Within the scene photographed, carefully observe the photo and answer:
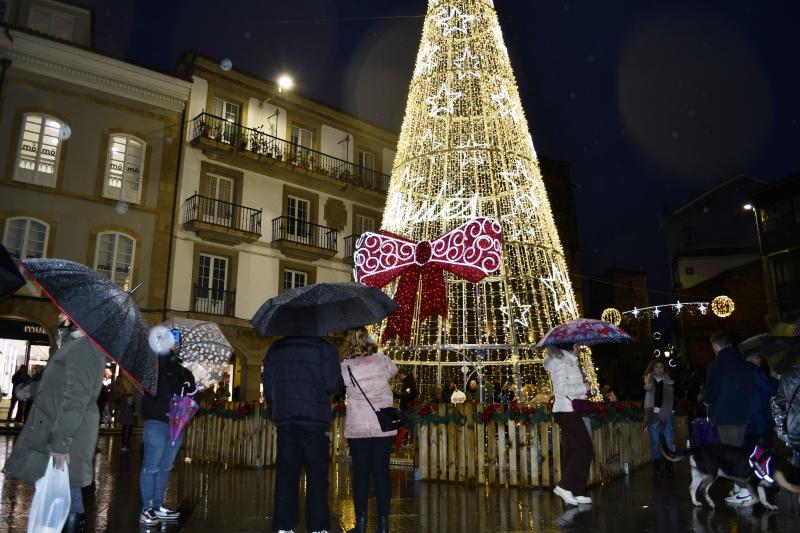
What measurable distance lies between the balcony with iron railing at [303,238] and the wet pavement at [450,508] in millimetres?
13327

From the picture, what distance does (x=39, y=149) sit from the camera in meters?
17.2

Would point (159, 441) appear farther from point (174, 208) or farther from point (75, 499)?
point (174, 208)

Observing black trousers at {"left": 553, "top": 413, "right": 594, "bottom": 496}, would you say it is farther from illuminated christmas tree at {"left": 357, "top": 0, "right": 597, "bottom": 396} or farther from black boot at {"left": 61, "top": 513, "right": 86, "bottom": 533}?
black boot at {"left": 61, "top": 513, "right": 86, "bottom": 533}

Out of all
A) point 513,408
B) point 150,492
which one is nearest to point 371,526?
point 150,492

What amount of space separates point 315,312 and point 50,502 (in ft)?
7.17

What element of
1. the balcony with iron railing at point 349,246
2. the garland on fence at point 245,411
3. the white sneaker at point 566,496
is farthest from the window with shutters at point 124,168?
the white sneaker at point 566,496

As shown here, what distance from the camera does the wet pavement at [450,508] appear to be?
5.30 m

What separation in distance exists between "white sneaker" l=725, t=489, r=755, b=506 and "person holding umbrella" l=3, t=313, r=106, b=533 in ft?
19.2

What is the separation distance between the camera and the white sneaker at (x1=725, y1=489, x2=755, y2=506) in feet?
19.8

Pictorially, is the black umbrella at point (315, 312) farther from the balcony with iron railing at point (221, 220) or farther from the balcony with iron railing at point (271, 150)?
the balcony with iron railing at point (271, 150)

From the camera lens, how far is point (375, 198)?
24375 millimetres

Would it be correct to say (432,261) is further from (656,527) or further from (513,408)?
(656,527)

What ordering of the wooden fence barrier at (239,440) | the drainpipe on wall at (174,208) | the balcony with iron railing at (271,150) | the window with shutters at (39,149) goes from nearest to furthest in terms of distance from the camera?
the wooden fence barrier at (239,440) < the window with shutters at (39,149) < the drainpipe on wall at (174,208) < the balcony with iron railing at (271,150)

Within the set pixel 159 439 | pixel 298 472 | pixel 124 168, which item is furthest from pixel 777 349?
pixel 124 168
